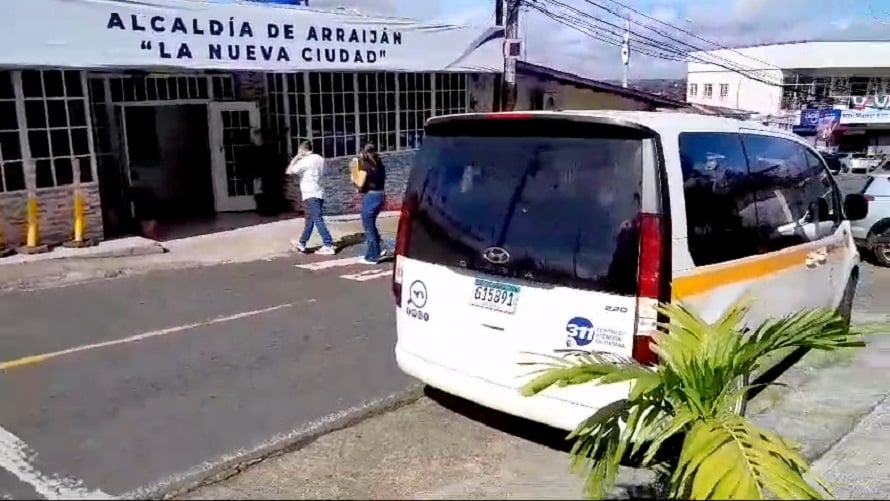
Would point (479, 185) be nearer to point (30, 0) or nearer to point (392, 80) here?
point (30, 0)

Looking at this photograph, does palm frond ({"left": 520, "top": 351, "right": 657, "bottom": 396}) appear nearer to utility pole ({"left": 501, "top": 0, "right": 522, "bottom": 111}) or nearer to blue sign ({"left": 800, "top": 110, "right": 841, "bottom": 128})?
utility pole ({"left": 501, "top": 0, "right": 522, "bottom": 111})

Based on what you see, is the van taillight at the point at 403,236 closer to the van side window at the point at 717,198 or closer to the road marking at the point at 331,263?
the van side window at the point at 717,198

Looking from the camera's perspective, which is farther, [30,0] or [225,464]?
[30,0]

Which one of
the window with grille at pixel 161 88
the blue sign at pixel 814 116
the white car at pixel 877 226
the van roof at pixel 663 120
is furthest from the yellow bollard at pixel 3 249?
the blue sign at pixel 814 116

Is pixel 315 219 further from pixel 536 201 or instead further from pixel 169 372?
pixel 536 201

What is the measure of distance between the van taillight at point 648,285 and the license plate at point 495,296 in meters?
0.67

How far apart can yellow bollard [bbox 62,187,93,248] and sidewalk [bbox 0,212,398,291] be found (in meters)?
0.16

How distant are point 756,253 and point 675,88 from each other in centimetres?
7474

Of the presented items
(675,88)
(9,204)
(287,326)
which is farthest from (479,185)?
(675,88)

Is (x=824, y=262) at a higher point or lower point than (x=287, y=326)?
higher

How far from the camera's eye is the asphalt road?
13.8 feet

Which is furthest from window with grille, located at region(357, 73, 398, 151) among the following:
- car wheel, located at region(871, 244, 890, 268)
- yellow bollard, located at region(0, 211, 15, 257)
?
car wheel, located at region(871, 244, 890, 268)

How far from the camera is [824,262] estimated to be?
5.59m

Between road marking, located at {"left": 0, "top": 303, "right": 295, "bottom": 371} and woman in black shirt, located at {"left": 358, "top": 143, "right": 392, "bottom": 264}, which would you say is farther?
woman in black shirt, located at {"left": 358, "top": 143, "right": 392, "bottom": 264}
